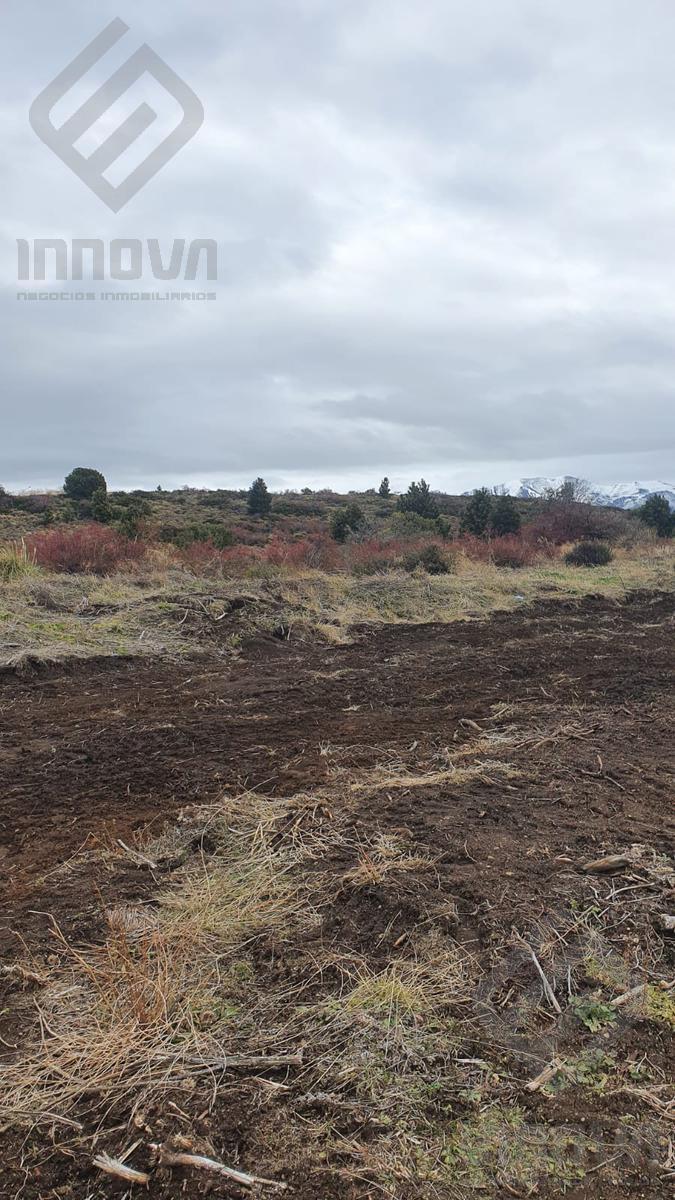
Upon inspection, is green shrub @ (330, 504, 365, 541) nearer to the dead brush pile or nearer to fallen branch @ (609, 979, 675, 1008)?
the dead brush pile

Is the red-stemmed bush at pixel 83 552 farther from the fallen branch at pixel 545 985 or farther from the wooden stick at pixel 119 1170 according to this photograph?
the wooden stick at pixel 119 1170

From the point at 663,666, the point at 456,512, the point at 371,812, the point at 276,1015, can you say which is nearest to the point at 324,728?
the point at 371,812

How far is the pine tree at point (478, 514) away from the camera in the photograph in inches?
1010

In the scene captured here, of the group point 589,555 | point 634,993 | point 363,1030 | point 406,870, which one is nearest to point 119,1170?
point 363,1030

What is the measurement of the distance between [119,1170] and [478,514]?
26.0 m

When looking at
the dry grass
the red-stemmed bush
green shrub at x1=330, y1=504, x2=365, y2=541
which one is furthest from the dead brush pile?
green shrub at x1=330, y1=504, x2=365, y2=541

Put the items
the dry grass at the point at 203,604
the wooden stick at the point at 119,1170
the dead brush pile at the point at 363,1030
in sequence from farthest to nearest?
the dry grass at the point at 203,604, the dead brush pile at the point at 363,1030, the wooden stick at the point at 119,1170

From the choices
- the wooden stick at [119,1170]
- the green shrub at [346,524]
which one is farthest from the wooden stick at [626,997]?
the green shrub at [346,524]

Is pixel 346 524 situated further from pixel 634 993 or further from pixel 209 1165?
pixel 209 1165

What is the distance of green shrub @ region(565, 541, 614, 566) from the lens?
20.3 metres

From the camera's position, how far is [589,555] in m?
20.4

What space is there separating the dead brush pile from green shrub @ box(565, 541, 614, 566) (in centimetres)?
1872

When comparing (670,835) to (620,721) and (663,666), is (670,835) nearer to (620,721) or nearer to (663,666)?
(620,721)

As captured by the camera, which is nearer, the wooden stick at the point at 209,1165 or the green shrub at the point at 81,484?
the wooden stick at the point at 209,1165
